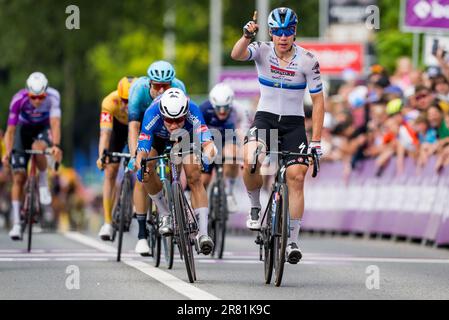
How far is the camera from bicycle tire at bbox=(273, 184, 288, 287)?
13.0 m

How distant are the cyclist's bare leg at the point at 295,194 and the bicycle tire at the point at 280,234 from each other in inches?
11.8

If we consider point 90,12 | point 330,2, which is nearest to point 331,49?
point 330,2

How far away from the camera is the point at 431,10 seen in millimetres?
23094

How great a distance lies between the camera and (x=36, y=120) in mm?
19516

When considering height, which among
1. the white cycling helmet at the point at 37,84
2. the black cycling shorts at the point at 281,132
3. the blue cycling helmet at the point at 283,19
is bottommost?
the black cycling shorts at the point at 281,132

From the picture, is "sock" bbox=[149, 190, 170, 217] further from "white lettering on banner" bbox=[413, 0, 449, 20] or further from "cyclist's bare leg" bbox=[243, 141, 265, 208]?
"white lettering on banner" bbox=[413, 0, 449, 20]

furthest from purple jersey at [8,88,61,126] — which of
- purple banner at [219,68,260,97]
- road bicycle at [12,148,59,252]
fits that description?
purple banner at [219,68,260,97]

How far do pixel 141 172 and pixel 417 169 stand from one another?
26.9ft

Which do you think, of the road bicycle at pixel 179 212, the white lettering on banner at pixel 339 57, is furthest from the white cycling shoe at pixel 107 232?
the white lettering on banner at pixel 339 57

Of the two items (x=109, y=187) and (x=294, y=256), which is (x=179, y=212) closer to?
(x=294, y=256)

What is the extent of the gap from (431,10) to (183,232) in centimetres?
1057

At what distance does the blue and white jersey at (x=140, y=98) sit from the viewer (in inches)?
618

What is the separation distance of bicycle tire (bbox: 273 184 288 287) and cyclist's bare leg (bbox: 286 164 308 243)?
300mm

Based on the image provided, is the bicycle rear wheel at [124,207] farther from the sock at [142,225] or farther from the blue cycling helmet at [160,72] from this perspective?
the blue cycling helmet at [160,72]
